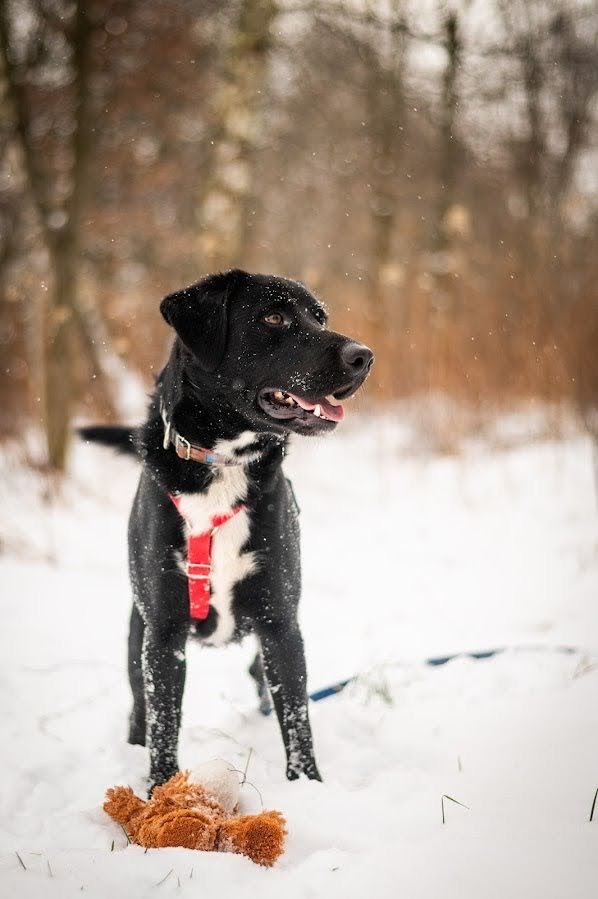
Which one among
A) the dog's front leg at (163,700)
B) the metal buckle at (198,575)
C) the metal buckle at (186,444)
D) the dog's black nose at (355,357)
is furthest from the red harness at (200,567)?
the dog's black nose at (355,357)

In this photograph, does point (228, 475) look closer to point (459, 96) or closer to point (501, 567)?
point (501, 567)

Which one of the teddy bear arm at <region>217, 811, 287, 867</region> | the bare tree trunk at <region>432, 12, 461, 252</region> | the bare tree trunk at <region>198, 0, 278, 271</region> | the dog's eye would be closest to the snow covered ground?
the teddy bear arm at <region>217, 811, 287, 867</region>

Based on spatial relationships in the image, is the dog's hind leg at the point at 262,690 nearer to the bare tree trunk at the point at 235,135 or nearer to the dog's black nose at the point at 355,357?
the dog's black nose at the point at 355,357

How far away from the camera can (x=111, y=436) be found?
105 inches

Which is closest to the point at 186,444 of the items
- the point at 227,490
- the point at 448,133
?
the point at 227,490

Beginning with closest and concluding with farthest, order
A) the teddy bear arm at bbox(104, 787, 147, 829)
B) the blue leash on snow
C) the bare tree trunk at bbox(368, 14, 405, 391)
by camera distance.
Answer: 1. the teddy bear arm at bbox(104, 787, 147, 829)
2. the blue leash on snow
3. the bare tree trunk at bbox(368, 14, 405, 391)

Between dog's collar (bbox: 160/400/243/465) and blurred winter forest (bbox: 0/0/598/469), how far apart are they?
3.83m

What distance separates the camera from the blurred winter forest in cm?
620

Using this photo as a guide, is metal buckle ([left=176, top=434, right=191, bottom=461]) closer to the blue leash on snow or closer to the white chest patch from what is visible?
the white chest patch

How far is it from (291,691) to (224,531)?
60 cm

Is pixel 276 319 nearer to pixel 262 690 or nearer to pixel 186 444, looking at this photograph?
pixel 186 444

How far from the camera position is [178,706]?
2.01 m

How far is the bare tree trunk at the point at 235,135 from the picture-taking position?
22.7ft

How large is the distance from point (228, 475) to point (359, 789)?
1.11m
